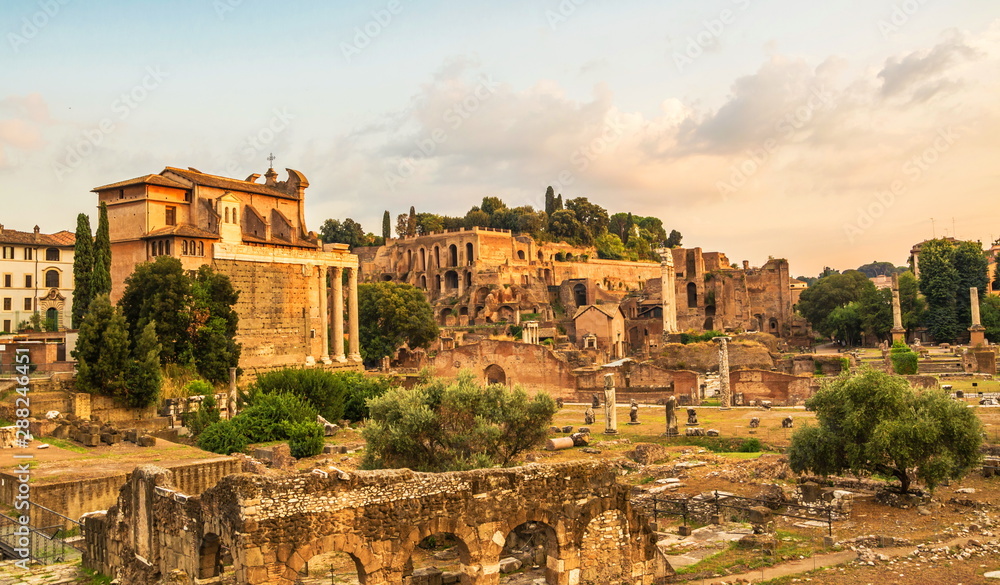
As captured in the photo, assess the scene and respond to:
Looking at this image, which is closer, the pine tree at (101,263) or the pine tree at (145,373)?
the pine tree at (145,373)

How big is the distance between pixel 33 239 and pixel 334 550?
4480 centimetres

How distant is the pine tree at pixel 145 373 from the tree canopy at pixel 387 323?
25368 millimetres

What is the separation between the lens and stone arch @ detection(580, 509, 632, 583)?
1206 centimetres

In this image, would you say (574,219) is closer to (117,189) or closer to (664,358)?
(664,358)

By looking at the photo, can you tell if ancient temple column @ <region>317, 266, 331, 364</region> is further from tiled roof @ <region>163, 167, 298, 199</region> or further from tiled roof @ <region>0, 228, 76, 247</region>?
tiled roof @ <region>0, 228, 76, 247</region>

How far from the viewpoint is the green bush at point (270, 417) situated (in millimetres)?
25500

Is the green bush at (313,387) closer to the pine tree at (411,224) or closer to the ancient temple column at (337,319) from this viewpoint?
the ancient temple column at (337,319)

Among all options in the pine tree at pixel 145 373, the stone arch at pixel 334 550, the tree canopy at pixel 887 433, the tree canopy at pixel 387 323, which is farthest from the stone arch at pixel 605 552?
the tree canopy at pixel 387 323

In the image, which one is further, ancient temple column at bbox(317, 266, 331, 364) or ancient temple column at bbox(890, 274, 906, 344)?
ancient temple column at bbox(890, 274, 906, 344)

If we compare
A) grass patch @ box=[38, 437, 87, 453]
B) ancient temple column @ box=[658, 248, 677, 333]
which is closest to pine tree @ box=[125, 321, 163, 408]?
grass patch @ box=[38, 437, 87, 453]

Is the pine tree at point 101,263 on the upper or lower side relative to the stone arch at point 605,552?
upper

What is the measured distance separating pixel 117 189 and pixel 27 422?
16.7 metres

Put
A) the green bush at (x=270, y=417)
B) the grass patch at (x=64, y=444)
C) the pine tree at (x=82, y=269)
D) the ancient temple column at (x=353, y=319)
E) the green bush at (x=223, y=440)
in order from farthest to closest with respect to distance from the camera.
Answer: the ancient temple column at (x=353, y=319)
the pine tree at (x=82, y=269)
the green bush at (x=270, y=417)
the green bush at (x=223, y=440)
the grass patch at (x=64, y=444)

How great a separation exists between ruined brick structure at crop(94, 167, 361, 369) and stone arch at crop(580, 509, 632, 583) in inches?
1055
